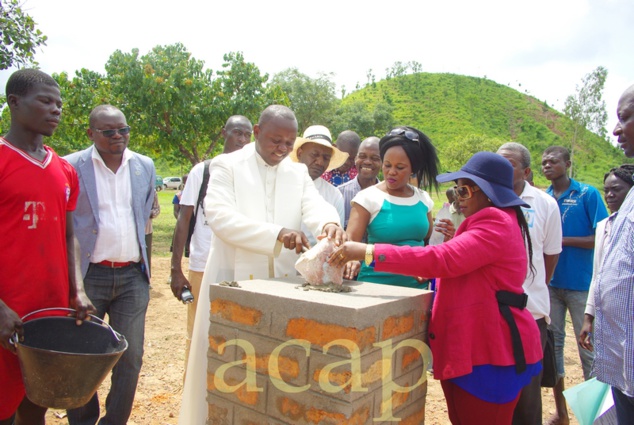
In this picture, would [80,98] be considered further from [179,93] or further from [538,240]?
[538,240]

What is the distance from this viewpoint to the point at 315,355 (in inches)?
76.9

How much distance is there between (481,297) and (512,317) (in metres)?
0.16

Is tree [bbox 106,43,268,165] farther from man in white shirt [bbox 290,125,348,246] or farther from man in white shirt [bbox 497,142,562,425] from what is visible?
man in white shirt [bbox 497,142,562,425]

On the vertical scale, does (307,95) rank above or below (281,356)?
above

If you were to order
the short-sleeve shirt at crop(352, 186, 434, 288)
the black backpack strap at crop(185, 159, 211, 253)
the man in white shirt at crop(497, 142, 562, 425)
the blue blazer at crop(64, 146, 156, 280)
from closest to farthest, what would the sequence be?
1. the short-sleeve shirt at crop(352, 186, 434, 288)
2. the blue blazer at crop(64, 146, 156, 280)
3. the man in white shirt at crop(497, 142, 562, 425)
4. the black backpack strap at crop(185, 159, 211, 253)

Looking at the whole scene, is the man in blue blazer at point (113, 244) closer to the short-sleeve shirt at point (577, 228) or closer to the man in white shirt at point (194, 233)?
the man in white shirt at point (194, 233)

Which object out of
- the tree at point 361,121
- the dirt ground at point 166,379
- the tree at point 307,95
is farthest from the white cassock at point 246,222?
the tree at point 361,121

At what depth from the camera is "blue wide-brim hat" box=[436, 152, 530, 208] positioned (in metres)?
2.27

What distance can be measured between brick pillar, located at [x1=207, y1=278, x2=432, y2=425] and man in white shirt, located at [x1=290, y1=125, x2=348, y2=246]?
151cm

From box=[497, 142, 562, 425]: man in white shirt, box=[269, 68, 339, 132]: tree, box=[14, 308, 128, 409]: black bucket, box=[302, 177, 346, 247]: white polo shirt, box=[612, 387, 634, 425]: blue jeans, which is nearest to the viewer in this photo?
box=[612, 387, 634, 425]: blue jeans

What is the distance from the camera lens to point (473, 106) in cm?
6938

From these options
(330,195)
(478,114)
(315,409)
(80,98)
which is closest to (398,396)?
(315,409)

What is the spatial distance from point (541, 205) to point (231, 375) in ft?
7.95

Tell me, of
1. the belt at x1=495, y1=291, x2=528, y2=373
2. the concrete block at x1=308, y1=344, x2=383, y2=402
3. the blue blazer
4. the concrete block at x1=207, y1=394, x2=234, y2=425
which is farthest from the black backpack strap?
the belt at x1=495, y1=291, x2=528, y2=373
